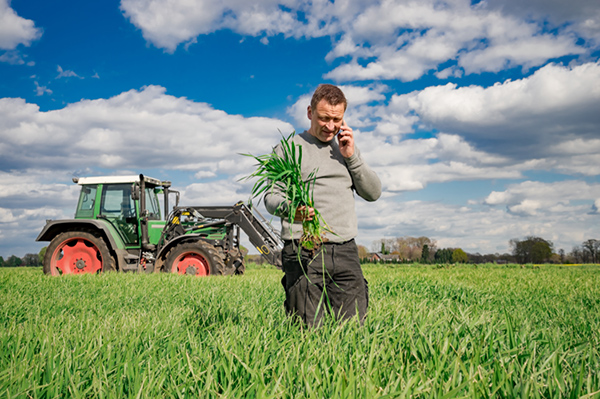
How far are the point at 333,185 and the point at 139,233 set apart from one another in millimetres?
8321

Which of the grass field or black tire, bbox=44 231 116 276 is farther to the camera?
black tire, bbox=44 231 116 276

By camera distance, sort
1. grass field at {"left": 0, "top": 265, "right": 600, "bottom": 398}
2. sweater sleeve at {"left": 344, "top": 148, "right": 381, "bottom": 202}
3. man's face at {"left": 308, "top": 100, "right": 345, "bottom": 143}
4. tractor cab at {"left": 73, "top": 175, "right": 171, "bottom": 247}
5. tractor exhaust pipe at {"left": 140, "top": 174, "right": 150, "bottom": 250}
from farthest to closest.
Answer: tractor cab at {"left": 73, "top": 175, "right": 171, "bottom": 247} < tractor exhaust pipe at {"left": 140, "top": 174, "right": 150, "bottom": 250} < sweater sleeve at {"left": 344, "top": 148, "right": 381, "bottom": 202} < man's face at {"left": 308, "top": 100, "right": 345, "bottom": 143} < grass field at {"left": 0, "top": 265, "right": 600, "bottom": 398}

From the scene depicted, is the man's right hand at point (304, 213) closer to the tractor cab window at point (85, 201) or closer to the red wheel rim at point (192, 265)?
the red wheel rim at point (192, 265)

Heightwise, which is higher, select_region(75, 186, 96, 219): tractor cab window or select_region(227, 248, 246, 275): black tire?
select_region(75, 186, 96, 219): tractor cab window

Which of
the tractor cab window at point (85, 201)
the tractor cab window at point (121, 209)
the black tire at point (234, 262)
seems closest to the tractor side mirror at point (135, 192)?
the tractor cab window at point (121, 209)

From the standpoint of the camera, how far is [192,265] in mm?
9523

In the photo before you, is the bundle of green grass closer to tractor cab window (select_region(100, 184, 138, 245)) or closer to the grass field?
the grass field

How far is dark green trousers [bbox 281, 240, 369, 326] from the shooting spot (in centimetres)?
280

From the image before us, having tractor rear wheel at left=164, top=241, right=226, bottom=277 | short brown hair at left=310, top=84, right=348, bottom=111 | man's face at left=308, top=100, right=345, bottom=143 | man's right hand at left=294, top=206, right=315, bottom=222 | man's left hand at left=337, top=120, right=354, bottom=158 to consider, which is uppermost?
short brown hair at left=310, top=84, right=348, bottom=111

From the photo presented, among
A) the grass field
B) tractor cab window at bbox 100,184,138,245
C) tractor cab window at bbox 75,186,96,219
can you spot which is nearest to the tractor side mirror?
tractor cab window at bbox 100,184,138,245

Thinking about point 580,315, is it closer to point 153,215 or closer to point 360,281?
point 360,281

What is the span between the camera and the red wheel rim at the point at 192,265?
31.1ft

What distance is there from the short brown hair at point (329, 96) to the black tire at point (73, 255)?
340 inches

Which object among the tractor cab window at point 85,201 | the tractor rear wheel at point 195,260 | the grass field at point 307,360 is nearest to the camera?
the grass field at point 307,360
